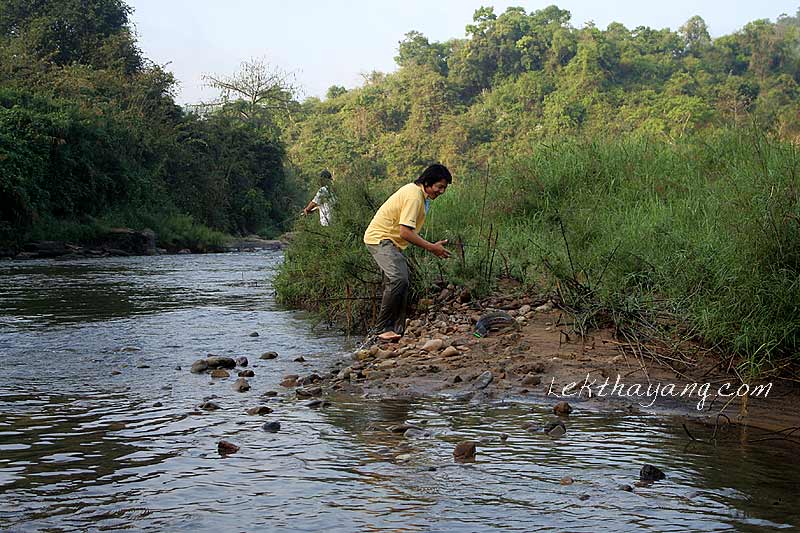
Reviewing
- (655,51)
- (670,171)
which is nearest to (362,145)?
(655,51)

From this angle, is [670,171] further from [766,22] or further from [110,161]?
[766,22]

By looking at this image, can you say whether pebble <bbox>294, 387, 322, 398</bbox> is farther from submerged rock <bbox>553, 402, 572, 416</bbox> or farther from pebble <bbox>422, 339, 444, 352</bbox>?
submerged rock <bbox>553, 402, 572, 416</bbox>

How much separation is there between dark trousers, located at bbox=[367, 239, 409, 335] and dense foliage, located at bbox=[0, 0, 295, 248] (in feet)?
61.1

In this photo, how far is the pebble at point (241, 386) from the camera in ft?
21.8

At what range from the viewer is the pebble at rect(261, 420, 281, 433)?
17.4 feet

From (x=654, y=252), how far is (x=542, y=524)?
4.33m

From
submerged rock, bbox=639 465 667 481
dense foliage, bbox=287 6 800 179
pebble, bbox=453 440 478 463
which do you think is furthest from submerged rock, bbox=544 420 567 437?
dense foliage, bbox=287 6 800 179

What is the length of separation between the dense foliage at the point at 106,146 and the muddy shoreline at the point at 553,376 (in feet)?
64.8

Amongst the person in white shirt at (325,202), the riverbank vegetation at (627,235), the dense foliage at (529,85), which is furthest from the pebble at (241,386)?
the dense foliage at (529,85)

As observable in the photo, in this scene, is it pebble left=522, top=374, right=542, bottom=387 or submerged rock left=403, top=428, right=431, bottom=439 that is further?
pebble left=522, top=374, right=542, bottom=387

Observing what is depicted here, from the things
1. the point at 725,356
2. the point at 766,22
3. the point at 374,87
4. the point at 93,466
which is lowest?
the point at 93,466

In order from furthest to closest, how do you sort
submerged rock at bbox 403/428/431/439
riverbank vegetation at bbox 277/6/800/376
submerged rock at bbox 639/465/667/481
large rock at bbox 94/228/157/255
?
large rock at bbox 94/228/157/255 < riverbank vegetation at bbox 277/6/800/376 < submerged rock at bbox 403/428/431/439 < submerged rock at bbox 639/465/667/481

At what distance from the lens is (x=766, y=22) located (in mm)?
67688

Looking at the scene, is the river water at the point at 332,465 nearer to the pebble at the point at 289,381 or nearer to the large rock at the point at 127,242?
the pebble at the point at 289,381
